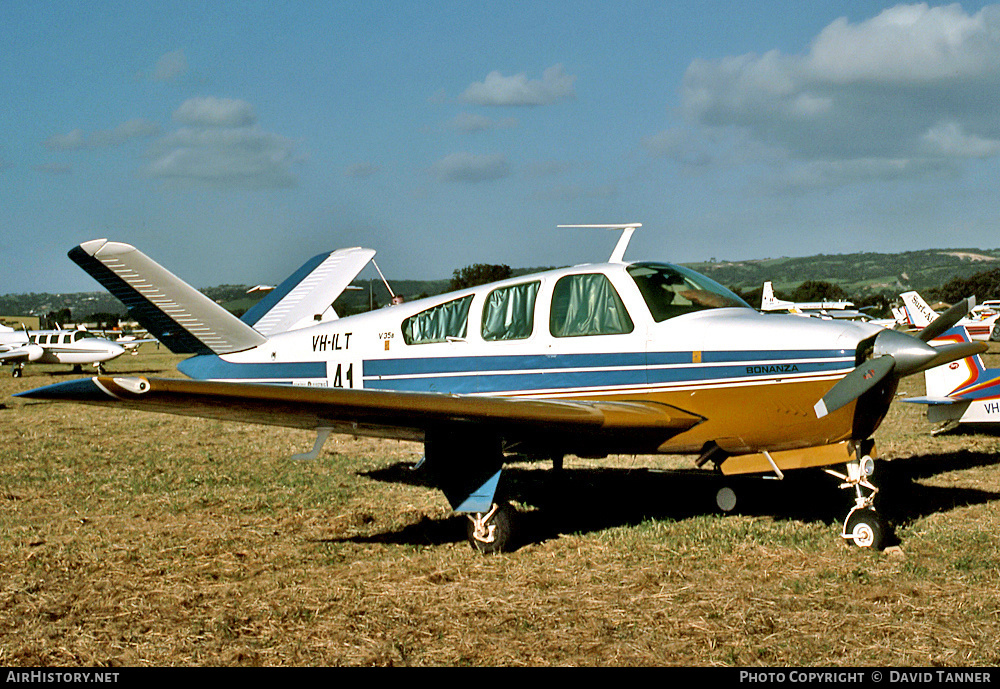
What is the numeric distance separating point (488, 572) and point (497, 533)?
49 centimetres

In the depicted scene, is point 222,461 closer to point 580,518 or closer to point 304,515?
point 304,515

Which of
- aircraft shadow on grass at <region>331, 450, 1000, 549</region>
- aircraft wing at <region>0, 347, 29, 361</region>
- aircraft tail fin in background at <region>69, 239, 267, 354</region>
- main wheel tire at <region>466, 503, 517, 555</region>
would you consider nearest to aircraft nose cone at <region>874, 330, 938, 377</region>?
aircraft shadow on grass at <region>331, 450, 1000, 549</region>

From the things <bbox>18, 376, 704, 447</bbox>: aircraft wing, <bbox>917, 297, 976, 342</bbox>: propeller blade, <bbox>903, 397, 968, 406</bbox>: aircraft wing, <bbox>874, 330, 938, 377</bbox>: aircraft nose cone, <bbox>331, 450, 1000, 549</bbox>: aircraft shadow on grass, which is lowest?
<bbox>331, 450, 1000, 549</bbox>: aircraft shadow on grass

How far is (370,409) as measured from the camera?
5617 mm

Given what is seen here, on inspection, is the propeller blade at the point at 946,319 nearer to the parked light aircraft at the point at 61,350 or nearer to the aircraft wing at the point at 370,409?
the aircraft wing at the point at 370,409

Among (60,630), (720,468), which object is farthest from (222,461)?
(720,468)

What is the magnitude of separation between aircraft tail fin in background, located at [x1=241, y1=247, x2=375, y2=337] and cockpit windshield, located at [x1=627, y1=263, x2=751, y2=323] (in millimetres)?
4842

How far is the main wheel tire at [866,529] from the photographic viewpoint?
6.16 metres

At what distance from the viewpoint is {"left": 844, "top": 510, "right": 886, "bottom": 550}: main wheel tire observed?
6164 millimetres

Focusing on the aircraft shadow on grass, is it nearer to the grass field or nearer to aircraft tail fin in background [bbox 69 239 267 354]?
the grass field

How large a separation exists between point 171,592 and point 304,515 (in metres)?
2.22

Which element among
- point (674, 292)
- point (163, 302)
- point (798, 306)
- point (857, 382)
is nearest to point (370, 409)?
point (674, 292)

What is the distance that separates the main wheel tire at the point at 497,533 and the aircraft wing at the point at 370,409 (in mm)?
637

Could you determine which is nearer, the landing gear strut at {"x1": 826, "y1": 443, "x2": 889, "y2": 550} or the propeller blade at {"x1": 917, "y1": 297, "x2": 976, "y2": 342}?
the landing gear strut at {"x1": 826, "y1": 443, "x2": 889, "y2": 550}
